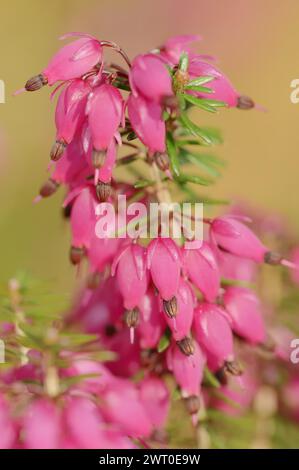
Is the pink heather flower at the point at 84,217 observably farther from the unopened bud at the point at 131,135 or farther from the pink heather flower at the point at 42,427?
the pink heather flower at the point at 42,427

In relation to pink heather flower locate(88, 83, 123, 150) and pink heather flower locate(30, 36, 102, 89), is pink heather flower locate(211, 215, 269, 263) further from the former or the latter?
pink heather flower locate(30, 36, 102, 89)

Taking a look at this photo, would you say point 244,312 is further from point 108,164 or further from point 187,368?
point 108,164

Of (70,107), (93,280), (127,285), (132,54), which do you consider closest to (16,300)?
(93,280)

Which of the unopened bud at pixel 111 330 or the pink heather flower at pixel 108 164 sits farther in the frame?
the unopened bud at pixel 111 330

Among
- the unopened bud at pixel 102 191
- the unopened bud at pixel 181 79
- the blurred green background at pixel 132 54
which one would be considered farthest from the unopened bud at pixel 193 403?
the blurred green background at pixel 132 54

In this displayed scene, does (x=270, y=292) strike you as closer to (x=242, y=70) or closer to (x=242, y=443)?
(x=242, y=443)
